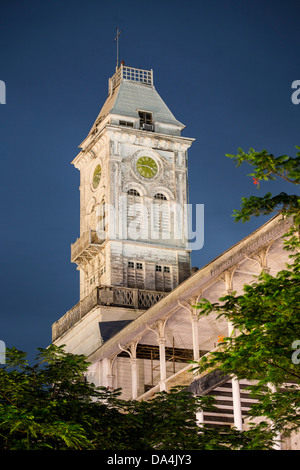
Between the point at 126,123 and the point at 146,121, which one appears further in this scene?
the point at 146,121

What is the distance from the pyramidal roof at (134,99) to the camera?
51.9 metres

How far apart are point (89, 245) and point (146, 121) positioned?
8798 mm

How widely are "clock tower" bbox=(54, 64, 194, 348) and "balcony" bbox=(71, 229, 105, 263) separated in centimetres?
6

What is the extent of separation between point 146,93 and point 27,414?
1518 inches

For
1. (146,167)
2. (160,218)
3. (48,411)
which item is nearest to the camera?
(48,411)

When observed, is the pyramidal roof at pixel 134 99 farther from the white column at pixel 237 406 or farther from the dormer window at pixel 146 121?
the white column at pixel 237 406

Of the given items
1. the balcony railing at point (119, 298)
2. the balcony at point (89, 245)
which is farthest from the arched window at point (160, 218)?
the balcony railing at point (119, 298)

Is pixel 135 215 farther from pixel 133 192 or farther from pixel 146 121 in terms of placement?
pixel 146 121

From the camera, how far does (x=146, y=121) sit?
172ft

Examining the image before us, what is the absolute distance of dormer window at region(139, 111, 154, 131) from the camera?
5169 cm

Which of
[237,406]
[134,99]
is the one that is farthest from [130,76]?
[237,406]

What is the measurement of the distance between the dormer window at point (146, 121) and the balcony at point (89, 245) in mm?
7024
